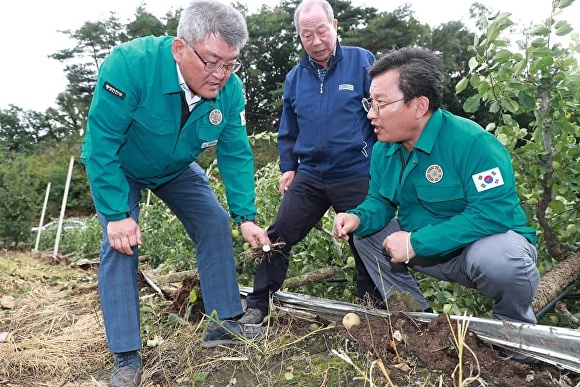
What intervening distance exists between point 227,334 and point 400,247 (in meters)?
1.02

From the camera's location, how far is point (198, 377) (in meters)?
2.31

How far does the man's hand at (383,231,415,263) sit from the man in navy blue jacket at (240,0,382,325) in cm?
62

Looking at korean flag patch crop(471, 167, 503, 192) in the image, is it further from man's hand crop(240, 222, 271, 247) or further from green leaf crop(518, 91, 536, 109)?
man's hand crop(240, 222, 271, 247)

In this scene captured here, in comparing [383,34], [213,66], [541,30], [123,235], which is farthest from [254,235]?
[383,34]

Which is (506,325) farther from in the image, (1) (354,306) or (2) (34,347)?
(2) (34,347)

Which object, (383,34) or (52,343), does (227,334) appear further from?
(383,34)

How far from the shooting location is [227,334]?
8.82ft

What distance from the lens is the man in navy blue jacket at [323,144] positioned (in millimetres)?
2922

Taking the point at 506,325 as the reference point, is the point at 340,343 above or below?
below

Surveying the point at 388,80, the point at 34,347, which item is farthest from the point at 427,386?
the point at 34,347

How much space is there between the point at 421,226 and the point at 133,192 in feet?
4.66

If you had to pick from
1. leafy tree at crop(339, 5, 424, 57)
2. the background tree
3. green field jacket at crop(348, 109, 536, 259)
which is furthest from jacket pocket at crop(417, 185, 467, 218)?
leafy tree at crop(339, 5, 424, 57)

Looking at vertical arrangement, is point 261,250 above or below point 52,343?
above

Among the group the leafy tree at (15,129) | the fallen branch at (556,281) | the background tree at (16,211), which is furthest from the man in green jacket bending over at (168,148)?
the leafy tree at (15,129)
